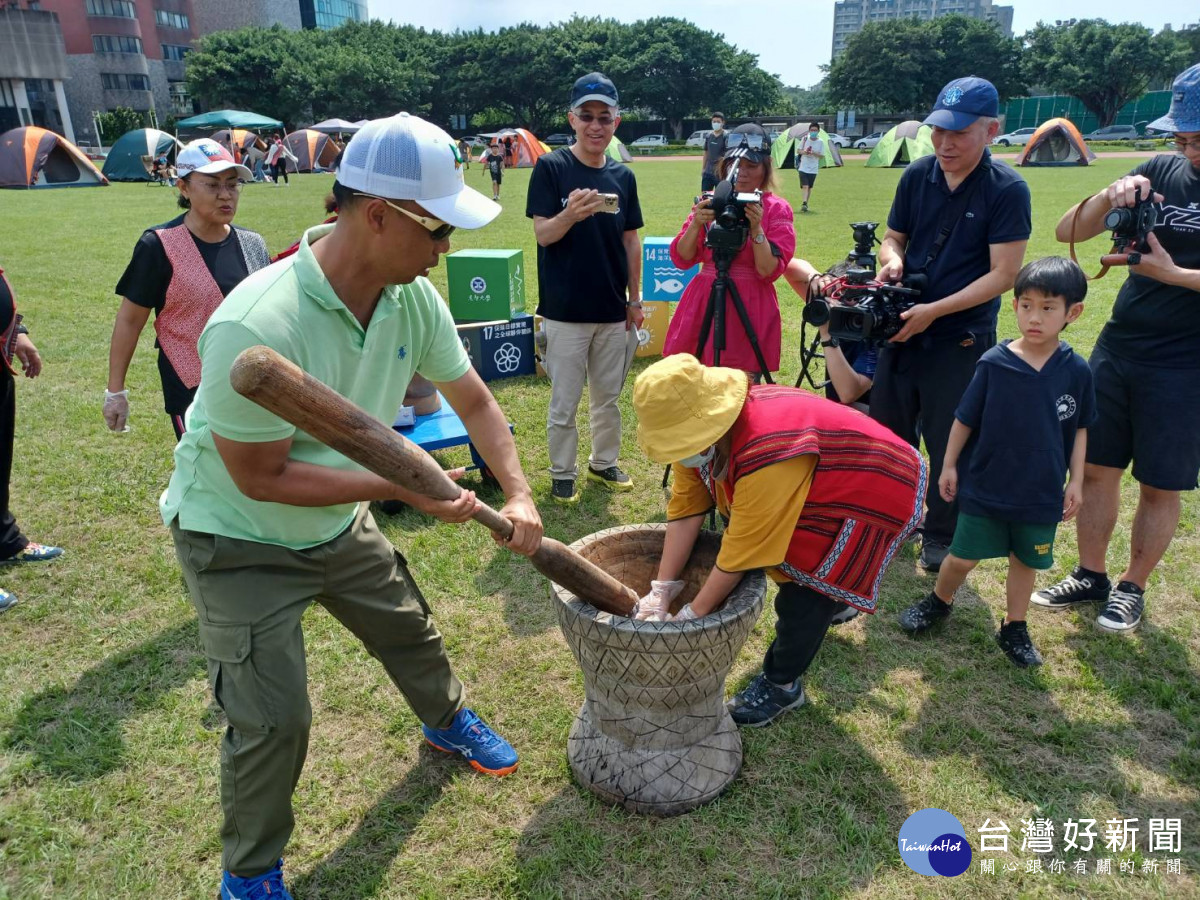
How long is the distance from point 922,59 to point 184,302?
73.0 meters

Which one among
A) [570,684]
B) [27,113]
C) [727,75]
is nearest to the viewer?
[570,684]

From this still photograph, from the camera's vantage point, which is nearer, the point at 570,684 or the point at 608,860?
the point at 608,860

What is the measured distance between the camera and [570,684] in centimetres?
319

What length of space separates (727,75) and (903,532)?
68.5 metres

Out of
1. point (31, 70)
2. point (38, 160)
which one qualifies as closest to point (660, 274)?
point (38, 160)

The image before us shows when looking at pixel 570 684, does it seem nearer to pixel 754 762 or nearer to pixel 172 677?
pixel 754 762

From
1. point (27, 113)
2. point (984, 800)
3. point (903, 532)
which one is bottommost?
point (984, 800)

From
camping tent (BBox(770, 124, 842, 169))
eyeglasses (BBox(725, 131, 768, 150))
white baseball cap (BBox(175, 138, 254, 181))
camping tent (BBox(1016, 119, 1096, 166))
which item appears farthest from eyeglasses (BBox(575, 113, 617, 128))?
camping tent (BBox(1016, 119, 1096, 166))

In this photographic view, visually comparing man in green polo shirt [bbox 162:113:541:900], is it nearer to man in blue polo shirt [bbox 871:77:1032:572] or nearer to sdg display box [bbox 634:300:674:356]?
man in blue polo shirt [bbox 871:77:1032:572]

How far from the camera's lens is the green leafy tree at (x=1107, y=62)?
54.7 m

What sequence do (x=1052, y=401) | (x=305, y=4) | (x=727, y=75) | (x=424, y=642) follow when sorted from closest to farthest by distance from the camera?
(x=424, y=642)
(x=1052, y=401)
(x=727, y=75)
(x=305, y=4)

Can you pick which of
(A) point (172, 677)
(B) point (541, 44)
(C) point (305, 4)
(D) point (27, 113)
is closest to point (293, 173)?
(D) point (27, 113)

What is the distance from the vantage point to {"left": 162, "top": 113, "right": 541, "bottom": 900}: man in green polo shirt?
180 cm

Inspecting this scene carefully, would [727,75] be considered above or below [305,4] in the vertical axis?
below
